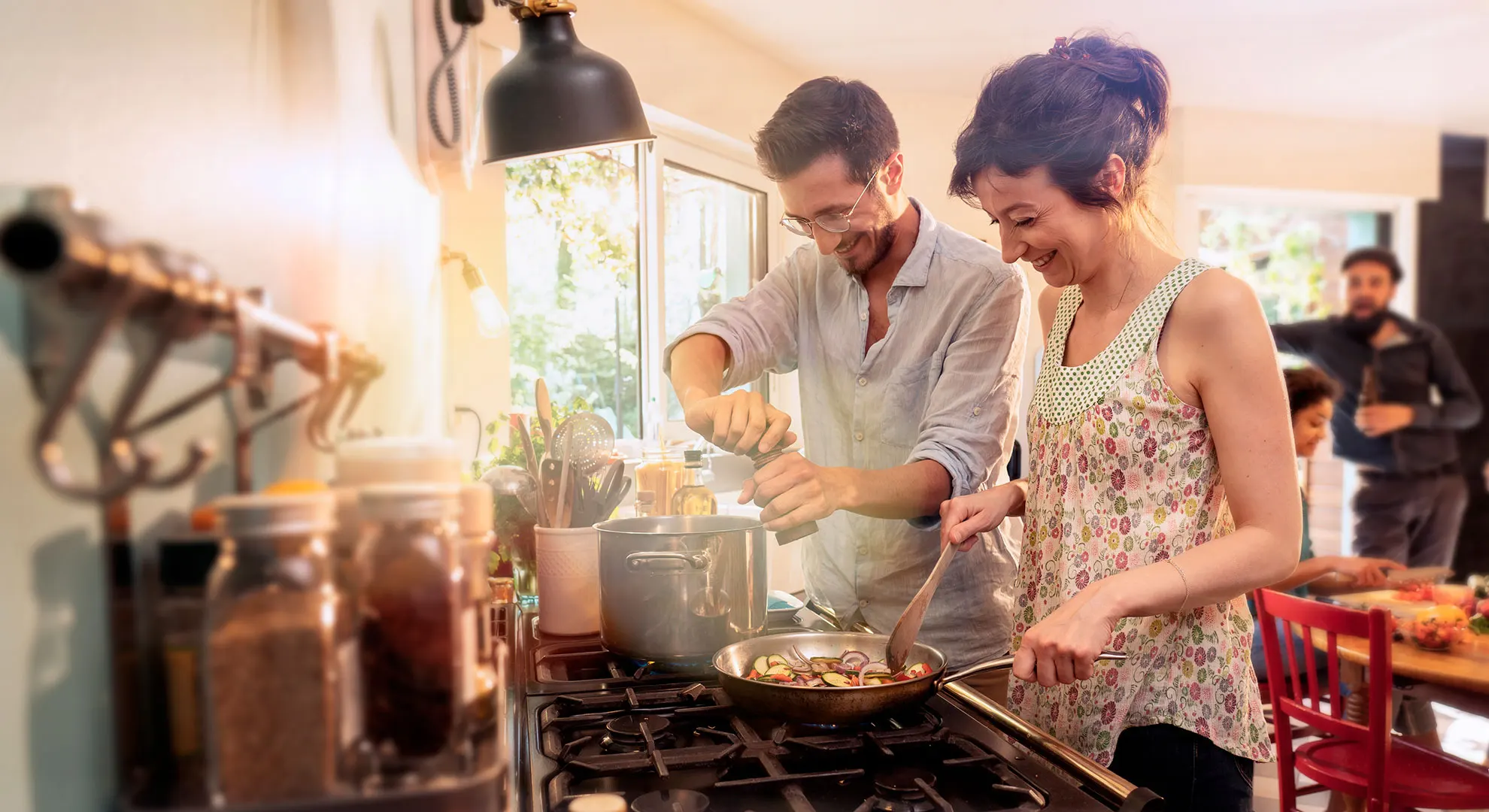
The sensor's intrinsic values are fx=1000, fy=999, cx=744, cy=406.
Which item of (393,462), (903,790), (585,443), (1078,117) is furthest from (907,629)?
(393,462)

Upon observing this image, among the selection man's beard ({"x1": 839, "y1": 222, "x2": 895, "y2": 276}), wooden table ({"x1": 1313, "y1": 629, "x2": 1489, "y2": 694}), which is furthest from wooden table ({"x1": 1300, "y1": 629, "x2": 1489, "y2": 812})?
man's beard ({"x1": 839, "y1": 222, "x2": 895, "y2": 276})

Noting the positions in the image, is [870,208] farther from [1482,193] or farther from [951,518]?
[1482,193]

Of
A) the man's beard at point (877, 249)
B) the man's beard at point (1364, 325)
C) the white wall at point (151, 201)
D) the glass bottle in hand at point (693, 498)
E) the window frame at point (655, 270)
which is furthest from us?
the man's beard at point (1364, 325)

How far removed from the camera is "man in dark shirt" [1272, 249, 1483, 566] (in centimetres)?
→ 448

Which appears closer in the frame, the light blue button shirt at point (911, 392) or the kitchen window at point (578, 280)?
the light blue button shirt at point (911, 392)

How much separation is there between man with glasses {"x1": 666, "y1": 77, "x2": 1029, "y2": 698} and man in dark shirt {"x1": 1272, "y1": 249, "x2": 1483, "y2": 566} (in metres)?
3.75

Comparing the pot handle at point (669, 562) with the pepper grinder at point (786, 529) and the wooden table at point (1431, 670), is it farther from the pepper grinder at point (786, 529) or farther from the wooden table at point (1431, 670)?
the wooden table at point (1431, 670)

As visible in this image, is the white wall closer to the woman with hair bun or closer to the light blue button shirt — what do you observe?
the woman with hair bun

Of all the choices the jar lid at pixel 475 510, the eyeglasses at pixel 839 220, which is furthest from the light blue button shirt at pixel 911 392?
the jar lid at pixel 475 510

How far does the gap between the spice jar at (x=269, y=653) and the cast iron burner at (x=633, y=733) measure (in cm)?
62

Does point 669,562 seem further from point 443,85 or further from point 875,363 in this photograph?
point 875,363

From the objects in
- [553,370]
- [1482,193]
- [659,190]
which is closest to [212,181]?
[553,370]

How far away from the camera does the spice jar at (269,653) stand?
0.90 ft

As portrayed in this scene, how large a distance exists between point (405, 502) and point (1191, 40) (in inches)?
168
